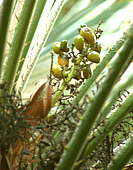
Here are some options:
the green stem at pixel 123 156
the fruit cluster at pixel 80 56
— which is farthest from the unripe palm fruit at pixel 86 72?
the green stem at pixel 123 156

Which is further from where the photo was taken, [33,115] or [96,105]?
[33,115]

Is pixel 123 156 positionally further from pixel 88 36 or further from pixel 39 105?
pixel 88 36

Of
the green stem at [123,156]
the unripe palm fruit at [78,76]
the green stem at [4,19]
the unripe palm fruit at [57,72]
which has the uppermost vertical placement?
the green stem at [4,19]

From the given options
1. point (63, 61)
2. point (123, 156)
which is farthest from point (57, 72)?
point (123, 156)

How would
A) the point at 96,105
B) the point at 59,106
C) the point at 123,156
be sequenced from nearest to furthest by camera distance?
the point at 96,105 < the point at 123,156 < the point at 59,106

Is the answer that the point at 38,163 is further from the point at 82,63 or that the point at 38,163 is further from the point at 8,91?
the point at 82,63

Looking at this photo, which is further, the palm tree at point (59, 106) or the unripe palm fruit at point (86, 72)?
the unripe palm fruit at point (86, 72)

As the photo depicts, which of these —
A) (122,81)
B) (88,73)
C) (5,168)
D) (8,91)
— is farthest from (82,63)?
(5,168)

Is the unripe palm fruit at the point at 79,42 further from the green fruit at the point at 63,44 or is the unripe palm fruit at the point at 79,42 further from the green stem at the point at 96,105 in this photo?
the green stem at the point at 96,105

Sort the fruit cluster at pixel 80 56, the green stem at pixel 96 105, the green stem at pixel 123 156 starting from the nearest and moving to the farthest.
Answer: the green stem at pixel 96 105
the green stem at pixel 123 156
the fruit cluster at pixel 80 56

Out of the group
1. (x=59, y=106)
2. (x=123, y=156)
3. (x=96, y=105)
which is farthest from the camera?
(x=59, y=106)
